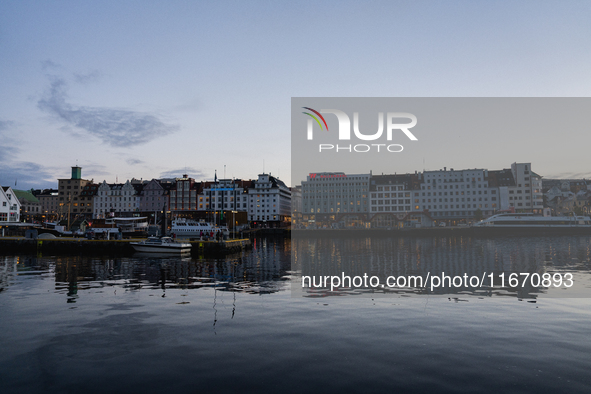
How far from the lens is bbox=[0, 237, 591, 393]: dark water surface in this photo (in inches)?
436

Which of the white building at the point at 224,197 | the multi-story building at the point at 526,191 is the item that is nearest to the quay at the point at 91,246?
the white building at the point at 224,197

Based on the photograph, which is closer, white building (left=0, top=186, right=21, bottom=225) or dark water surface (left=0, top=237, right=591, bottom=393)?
dark water surface (left=0, top=237, right=591, bottom=393)

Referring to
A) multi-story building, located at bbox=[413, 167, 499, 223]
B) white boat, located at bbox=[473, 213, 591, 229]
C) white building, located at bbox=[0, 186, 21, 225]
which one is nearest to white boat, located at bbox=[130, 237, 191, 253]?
white building, located at bbox=[0, 186, 21, 225]

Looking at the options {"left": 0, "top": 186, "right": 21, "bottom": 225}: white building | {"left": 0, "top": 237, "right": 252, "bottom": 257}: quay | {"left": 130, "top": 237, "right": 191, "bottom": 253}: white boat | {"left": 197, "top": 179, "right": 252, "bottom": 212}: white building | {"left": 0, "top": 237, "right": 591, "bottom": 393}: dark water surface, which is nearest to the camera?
{"left": 0, "top": 237, "right": 591, "bottom": 393}: dark water surface

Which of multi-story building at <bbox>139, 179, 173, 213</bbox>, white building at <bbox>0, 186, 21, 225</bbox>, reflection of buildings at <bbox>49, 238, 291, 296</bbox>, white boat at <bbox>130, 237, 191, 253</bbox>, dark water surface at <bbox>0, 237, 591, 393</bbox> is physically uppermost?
multi-story building at <bbox>139, 179, 173, 213</bbox>

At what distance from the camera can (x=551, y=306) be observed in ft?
71.0

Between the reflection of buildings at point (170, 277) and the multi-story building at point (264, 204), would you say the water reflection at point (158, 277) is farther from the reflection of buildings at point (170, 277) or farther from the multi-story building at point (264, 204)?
the multi-story building at point (264, 204)

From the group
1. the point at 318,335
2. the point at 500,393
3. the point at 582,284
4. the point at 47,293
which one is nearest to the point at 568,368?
the point at 500,393

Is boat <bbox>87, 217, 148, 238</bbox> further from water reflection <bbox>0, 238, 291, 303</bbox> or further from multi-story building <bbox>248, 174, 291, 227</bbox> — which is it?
multi-story building <bbox>248, 174, 291, 227</bbox>

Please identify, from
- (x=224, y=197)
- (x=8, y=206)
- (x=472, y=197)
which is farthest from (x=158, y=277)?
(x=472, y=197)

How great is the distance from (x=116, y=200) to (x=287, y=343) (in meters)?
199

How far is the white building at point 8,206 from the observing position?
376 ft

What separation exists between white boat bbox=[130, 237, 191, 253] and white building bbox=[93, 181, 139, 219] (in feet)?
456

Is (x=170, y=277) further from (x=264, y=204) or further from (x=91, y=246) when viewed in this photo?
(x=264, y=204)
